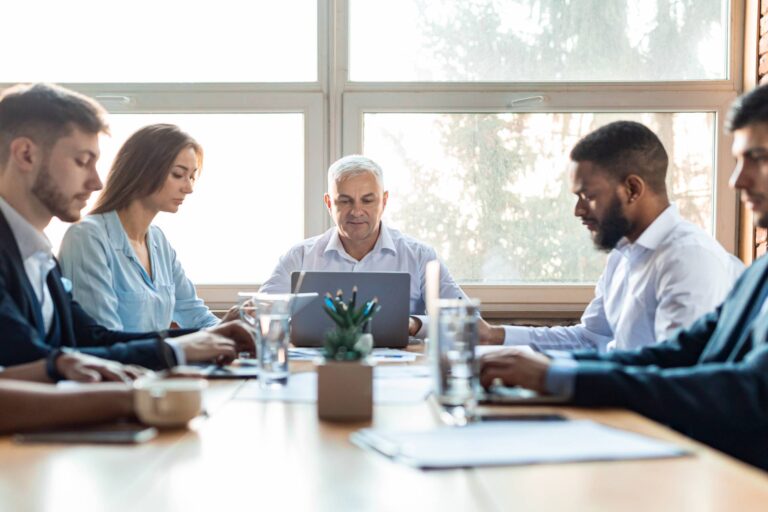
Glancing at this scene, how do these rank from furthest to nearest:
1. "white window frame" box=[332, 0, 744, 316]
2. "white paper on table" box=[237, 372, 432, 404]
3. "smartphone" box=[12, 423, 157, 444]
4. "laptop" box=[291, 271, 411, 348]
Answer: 1. "white window frame" box=[332, 0, 744, 316]
2. "laptop" box=[291, 271, 411, 348]
3. "white paper on table" box=[237, 372, 432, 404]
4. "smartphone" box=[12, 423, 157, 444]

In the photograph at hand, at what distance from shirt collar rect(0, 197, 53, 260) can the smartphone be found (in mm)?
828

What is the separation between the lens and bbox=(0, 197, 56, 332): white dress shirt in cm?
196

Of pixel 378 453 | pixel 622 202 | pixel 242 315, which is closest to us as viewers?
pixel 378 453

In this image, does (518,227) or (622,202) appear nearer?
(622,202)

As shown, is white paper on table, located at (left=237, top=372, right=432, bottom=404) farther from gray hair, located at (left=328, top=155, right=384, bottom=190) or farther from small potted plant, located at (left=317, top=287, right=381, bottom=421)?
gray hair, located at (left=328, top=155, right=384, bottom=190)

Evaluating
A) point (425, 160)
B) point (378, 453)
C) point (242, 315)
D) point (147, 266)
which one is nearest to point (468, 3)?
point (425, 160)

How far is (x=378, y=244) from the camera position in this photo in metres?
3.38

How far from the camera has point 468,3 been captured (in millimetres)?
3740

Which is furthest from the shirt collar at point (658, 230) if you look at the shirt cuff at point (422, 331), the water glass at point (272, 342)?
the water glass at point (272, 342)

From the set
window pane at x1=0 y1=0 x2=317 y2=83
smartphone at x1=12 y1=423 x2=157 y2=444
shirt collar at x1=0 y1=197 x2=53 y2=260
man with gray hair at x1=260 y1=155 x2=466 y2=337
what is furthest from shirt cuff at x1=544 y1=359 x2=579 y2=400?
window pane at x1=0 y1=0 x2=317 y2=83

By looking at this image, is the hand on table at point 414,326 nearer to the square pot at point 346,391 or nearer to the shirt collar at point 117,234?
the shirt collar at point 117,234

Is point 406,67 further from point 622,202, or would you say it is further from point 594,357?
point 594,357

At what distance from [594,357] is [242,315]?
0.91 meters

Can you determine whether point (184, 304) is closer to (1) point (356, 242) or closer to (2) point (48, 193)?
(1) point (356, 242)
